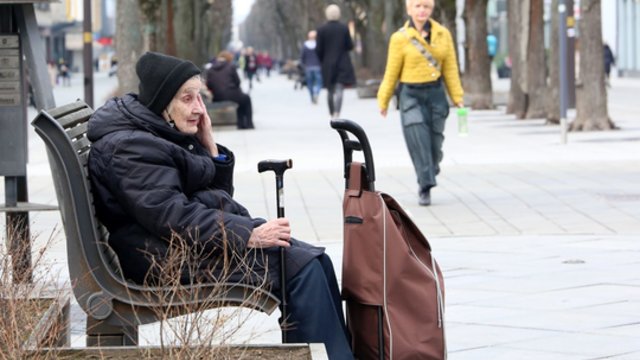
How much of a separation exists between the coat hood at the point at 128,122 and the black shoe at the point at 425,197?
7359mm

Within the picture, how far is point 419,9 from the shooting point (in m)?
12.1

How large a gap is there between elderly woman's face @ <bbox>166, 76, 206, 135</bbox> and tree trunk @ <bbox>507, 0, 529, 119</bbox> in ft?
70.8

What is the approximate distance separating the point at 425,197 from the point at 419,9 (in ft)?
5.00

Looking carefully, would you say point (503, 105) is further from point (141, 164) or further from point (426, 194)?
point (141, 164)

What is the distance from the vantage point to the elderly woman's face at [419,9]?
1207 centimetres

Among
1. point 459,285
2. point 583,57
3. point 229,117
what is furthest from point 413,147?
point 229,117

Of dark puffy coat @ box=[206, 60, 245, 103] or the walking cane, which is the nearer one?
the walking cane

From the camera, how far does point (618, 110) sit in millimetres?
31484

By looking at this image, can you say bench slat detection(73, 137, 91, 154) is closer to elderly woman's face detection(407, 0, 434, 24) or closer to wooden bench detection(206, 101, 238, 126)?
elderly woman's face detection(407, 0, 434, 24)

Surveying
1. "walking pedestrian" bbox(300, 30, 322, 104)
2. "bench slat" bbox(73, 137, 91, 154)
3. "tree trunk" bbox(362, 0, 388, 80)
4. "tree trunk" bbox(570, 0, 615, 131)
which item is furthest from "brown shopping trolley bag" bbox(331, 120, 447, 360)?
"tree trunk" bbox(362, 0, 388, 80)

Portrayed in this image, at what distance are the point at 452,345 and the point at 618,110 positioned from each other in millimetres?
25433

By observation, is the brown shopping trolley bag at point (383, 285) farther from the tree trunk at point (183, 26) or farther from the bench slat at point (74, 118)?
the tree trunk at point (183, 26)

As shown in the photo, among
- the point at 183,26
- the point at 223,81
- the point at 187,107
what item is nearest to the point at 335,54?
the point at 223,81

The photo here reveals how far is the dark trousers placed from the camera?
499 cm
